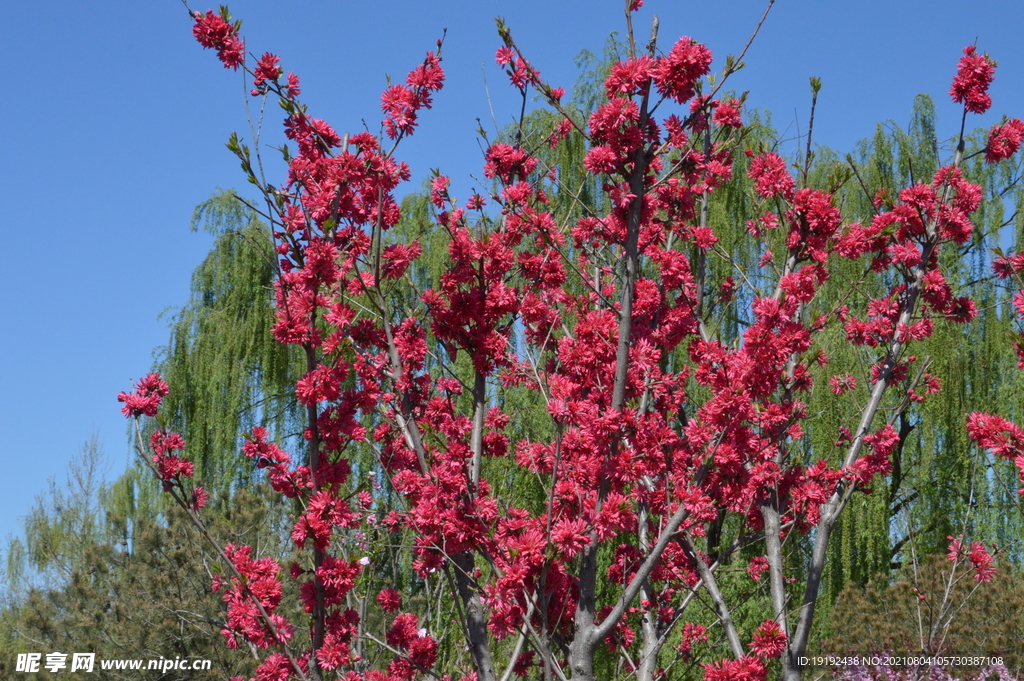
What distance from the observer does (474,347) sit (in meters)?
3.71

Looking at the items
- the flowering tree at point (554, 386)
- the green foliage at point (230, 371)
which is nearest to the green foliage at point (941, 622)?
the flowering tree at point (554, 386)

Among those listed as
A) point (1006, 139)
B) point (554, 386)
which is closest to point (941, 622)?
point (1006, 139)

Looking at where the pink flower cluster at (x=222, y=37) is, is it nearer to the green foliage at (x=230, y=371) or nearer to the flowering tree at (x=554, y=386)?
the flowering tree at (x=554, y=386)

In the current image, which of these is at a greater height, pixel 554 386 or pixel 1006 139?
pixel 1006 139

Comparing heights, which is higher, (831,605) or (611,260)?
(611,260)

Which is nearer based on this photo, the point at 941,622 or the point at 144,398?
the point at 144,398

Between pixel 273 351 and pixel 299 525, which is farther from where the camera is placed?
pixel 273 351

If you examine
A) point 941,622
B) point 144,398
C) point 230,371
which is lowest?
point 941,622

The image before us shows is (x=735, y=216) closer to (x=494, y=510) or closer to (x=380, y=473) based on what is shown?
(x=380, y=473)

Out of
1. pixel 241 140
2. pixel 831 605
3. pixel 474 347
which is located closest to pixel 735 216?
pixel 831 605

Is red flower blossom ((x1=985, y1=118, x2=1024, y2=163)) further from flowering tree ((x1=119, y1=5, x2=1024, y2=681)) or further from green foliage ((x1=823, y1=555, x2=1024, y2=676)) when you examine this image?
green foliage ((x1=823, y1=555, x2=1024, y2=676))

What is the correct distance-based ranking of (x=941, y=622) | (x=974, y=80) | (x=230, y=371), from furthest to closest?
(x=230, y=371)
(x=941, y=622)
(x=974, y=80)

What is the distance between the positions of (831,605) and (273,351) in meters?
6.09

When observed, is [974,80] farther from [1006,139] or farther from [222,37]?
[222,37]
